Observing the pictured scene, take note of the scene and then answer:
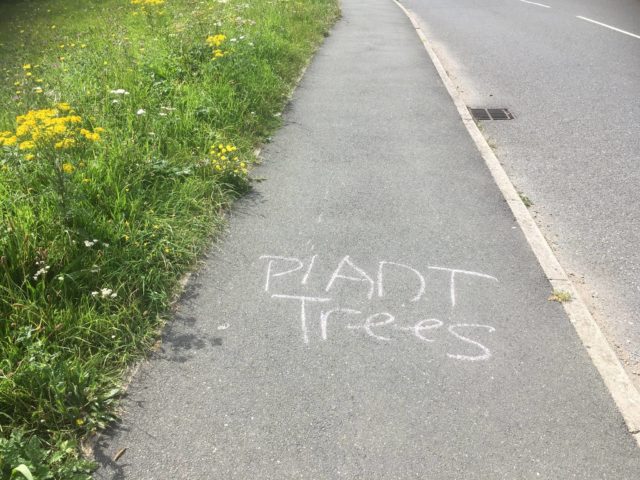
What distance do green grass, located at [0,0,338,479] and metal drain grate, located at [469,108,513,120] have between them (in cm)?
274

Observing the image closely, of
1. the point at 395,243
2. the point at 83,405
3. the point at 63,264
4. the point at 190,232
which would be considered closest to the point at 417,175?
the point at 395,243

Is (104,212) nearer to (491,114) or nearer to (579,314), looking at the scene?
(579,314)

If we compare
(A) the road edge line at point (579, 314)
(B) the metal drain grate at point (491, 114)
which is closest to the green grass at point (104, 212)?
(A) the road edge line at point (579, 314)

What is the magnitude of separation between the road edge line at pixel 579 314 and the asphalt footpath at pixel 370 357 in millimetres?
67

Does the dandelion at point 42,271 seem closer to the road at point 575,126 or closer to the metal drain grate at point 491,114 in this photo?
the road at point 575,126

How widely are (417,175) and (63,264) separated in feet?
11.3

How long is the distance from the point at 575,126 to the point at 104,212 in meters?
5.85

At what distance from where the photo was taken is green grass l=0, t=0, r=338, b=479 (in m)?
2.48

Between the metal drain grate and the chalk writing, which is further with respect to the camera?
the metal drain grate

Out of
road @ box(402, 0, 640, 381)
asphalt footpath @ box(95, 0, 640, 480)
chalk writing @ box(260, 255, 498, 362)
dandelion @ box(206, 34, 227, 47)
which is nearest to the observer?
asphalt footpath @ box(95, 0, 640, 480)

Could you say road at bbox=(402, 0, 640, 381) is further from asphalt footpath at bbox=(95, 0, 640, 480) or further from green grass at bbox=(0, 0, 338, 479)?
green grass at bbox=(0, 0, 338, 479)

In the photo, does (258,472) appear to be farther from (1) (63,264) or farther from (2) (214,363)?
(1) (63,264)

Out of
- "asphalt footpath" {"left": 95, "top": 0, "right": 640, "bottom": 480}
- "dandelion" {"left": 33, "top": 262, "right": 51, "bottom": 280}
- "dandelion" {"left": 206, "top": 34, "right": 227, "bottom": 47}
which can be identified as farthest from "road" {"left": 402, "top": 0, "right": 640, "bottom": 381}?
"dandelion" {"left": 206, "top": 34, "right": 227, "bottom": 47}

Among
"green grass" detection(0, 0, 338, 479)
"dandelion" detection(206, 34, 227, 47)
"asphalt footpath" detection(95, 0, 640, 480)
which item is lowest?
"asphalt footpath" detection(95, 0, 640, 480)
